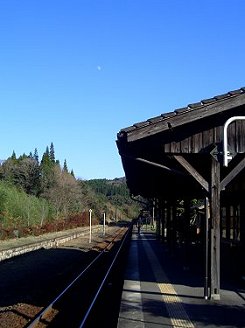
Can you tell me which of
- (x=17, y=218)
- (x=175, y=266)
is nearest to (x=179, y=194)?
(x=175, y=266)

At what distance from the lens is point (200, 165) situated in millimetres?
13969

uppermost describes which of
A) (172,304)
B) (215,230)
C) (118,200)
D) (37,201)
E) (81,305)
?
(118,200)

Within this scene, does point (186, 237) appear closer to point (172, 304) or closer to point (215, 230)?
point (215, 230)

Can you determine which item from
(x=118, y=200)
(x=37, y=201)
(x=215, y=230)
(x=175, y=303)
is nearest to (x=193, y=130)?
(x=215, y=230)

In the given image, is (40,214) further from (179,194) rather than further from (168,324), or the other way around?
(168,324)

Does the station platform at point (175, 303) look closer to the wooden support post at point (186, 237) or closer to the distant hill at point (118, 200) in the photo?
the wooden support post at point (186, 237)

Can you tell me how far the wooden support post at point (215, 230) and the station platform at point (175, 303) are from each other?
0.30 meters

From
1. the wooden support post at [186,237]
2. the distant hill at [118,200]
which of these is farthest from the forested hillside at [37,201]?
Result: the wooden support post at [186,237]

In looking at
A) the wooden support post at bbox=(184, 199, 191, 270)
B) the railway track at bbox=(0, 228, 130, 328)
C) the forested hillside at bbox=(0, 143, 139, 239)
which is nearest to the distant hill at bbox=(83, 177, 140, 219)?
the forested hillside at bbox=(0, 143, 139, 239)

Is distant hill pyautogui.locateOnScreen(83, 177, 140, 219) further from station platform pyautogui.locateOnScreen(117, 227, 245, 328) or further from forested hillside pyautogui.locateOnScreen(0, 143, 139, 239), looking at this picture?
station platform pyautogui.locateOnScreen(117, 227, 245, 328)

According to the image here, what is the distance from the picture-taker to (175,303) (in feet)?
32.5

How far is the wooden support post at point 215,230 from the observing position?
408 inches

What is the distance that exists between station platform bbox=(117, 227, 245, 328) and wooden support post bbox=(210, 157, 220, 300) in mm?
299

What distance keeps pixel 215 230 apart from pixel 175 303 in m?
1.63
